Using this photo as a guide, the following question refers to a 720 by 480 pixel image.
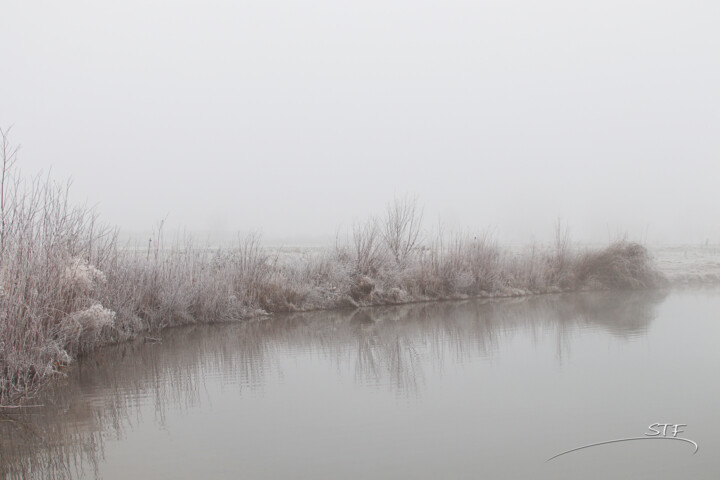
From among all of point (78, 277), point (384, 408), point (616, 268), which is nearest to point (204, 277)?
point (78, 277)

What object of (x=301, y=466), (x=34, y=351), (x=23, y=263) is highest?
(x=23, y=263)

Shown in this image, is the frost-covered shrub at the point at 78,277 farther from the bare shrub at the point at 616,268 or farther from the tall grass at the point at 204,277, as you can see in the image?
the bare shrub at the point at 616,268

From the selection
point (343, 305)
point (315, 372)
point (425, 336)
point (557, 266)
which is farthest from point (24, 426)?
point (557, 266)

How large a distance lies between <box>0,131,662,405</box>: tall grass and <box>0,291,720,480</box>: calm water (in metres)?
0.65

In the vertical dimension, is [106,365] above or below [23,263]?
below

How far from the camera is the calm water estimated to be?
4.30 meters

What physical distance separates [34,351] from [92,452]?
2366 mm

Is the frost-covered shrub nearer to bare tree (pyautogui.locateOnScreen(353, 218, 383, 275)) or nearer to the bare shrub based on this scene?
bare tree (pyautogui.locateOnScreen(353, 218, 383, 275))

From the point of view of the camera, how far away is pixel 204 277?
12.5 metres

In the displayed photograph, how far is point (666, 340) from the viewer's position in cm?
903

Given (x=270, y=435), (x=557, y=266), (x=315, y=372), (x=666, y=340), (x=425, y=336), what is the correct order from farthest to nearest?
(x=557, y=266) < (x=425, y=336) < (x=666, y=340) < (x=315, y=372) < (x=270, y=435)

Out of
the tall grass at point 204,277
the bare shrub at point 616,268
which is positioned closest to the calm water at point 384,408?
the tall grass at point 204,277

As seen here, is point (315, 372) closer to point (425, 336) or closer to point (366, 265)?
point (425, 336)

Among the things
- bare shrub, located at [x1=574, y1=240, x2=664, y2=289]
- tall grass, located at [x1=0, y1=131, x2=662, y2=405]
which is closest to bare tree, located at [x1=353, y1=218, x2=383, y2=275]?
tall grass, located at [x1=0, y1=131, x2=662, y2=405]
